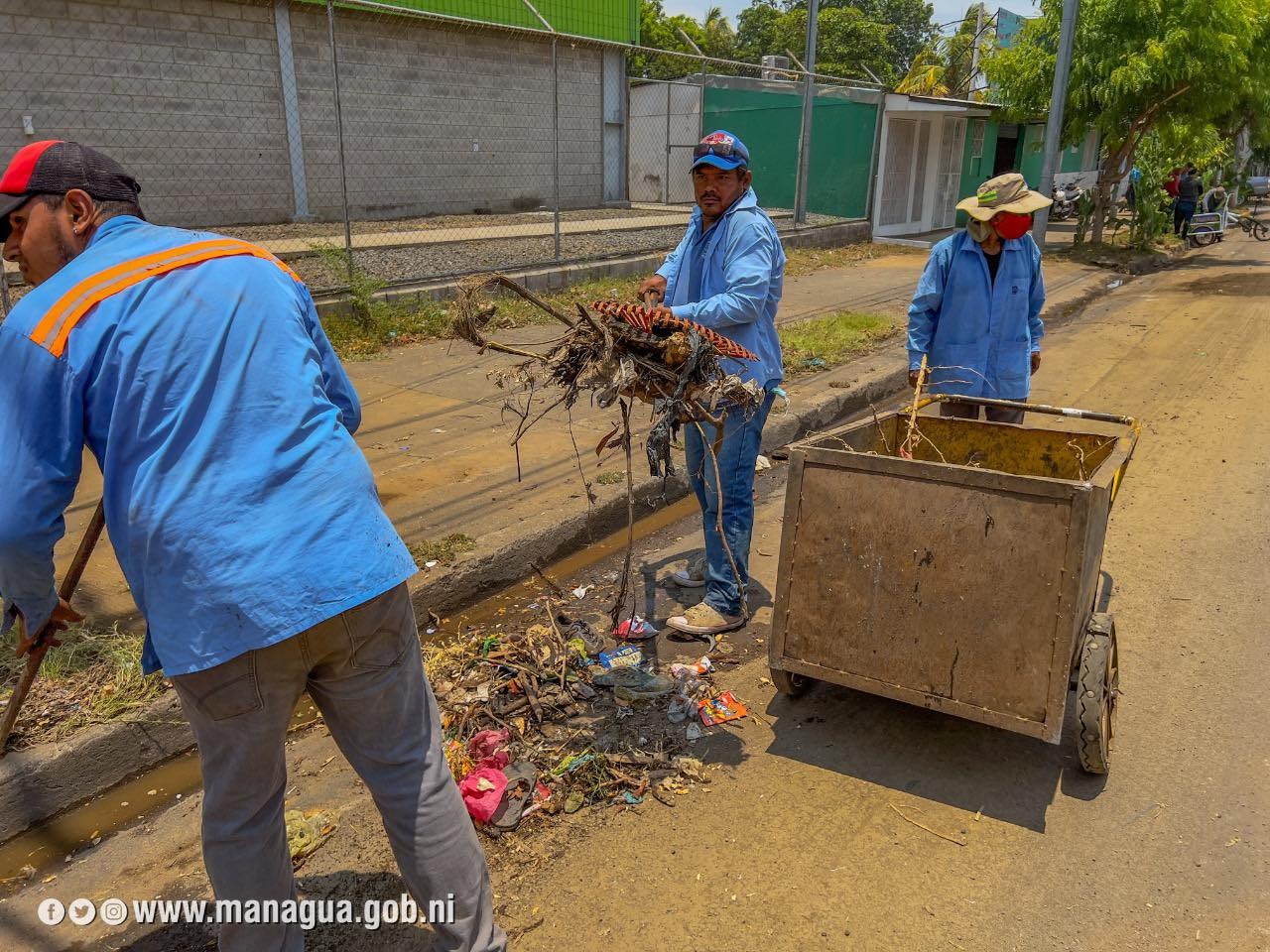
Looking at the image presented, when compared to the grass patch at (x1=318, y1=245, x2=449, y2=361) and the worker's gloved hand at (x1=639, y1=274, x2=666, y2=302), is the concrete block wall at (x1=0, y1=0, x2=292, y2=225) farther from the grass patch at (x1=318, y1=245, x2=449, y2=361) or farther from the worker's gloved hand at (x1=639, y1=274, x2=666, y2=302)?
the worker's gloved hand at (x1=639, y1=274, x2=666, y2=302)

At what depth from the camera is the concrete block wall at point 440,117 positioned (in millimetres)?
15109

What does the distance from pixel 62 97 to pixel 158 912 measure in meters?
12.9

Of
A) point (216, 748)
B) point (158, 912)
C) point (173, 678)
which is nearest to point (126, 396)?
point (173, 678)

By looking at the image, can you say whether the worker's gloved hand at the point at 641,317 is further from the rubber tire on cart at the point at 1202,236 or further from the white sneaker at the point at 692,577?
the rubber tire on cart at the point at 1202,236

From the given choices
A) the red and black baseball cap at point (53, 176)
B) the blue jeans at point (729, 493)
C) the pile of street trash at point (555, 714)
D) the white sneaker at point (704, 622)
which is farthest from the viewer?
the white sneaker at point (704, 622)

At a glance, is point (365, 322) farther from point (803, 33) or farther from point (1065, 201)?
point (803, 33)

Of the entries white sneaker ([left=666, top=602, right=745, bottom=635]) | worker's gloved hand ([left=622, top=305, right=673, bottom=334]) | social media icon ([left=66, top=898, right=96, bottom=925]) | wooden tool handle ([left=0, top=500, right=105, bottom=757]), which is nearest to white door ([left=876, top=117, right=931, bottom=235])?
white sneaker ([left=666, top=602, right=745, bottom=635])

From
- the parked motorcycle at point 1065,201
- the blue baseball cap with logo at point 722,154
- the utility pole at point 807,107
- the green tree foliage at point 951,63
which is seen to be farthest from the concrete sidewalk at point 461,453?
the green tree foliage at point 951,63

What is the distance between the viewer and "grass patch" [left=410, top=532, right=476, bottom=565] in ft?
14.2

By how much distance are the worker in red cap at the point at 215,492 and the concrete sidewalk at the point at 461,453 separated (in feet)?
4.50

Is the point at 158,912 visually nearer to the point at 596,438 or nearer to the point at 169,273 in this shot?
the point at 169,273

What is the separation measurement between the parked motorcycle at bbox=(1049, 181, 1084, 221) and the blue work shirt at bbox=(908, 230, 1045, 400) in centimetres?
2121

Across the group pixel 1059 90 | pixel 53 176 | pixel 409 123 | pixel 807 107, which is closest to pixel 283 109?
pixel 409 123

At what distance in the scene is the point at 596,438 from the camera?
6.14 m
